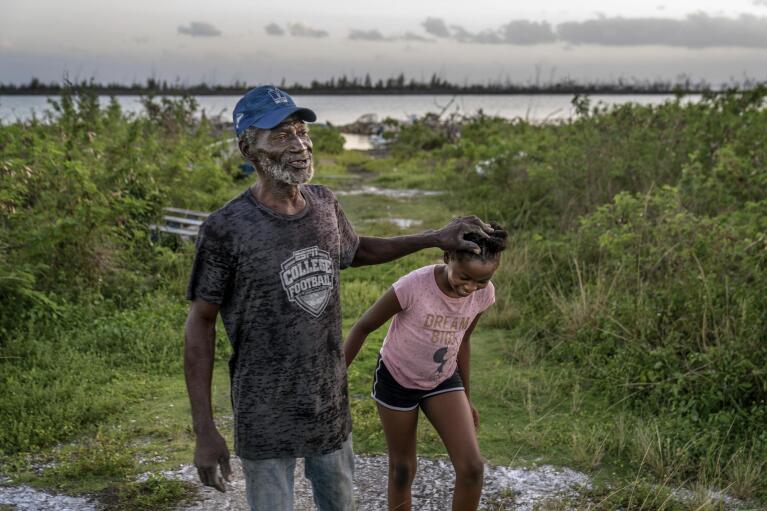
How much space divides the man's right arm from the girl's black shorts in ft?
3.24

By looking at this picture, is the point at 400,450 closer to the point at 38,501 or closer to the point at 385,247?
the point at 385,247

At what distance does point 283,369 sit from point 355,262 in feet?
2.03

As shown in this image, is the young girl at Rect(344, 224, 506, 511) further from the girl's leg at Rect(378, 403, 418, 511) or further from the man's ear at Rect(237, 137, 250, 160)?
the man's ear at Rect(237, 137, 250, 160)

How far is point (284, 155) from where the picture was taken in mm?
2701

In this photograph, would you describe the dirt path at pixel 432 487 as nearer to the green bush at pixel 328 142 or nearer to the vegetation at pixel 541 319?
the vegetation at pixel 541 319

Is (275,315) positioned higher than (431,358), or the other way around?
(275,315)

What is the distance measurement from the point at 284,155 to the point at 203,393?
81 centimetres

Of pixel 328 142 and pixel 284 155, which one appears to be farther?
pixel 328 142

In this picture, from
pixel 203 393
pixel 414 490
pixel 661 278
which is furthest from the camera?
pixel 661 278

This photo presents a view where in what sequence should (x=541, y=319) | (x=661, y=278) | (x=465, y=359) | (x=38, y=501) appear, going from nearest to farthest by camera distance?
(x=465, y=359), (x=38, y=501), (x=661, y=278), (x=541, y=319)

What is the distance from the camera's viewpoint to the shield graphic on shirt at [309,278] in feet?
8.59

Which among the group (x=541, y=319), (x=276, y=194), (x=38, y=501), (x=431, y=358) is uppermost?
(x=276, y=194)

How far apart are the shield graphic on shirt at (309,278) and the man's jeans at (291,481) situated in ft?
1.67

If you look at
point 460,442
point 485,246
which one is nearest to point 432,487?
point 460,442
